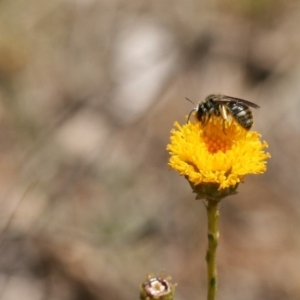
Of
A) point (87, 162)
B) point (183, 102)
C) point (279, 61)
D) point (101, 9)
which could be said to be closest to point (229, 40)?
point (279, 61)

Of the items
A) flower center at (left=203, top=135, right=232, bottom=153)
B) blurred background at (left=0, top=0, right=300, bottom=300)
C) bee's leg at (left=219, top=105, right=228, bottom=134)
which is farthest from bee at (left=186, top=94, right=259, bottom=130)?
blurred background at (left=0, top=0, right=300, bottom=300)

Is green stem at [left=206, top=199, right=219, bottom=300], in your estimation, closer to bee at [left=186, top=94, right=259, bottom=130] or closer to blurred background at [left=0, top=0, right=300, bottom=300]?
bee at [left=186, top=94, right=259, bottom=130]

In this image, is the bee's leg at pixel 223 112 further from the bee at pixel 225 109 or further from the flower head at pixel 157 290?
the flower head at pixel 157 290

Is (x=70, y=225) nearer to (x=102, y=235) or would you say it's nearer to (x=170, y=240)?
(x=102, y=235)

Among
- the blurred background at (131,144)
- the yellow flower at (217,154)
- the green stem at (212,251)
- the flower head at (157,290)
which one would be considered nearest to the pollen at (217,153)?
the yellow flower at (217,154)

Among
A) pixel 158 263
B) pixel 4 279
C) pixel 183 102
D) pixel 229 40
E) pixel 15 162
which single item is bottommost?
pixel 4 279
